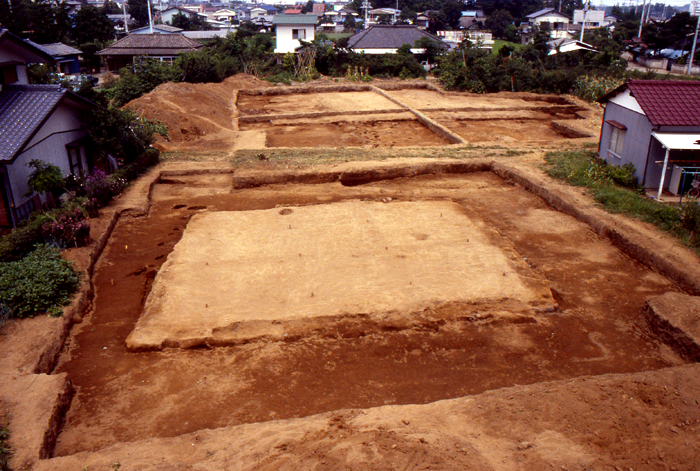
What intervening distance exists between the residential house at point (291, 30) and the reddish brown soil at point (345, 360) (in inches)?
1537

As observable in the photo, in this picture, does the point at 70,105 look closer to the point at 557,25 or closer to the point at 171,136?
the point at 171,136

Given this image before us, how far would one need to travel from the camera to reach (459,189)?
1518 cm

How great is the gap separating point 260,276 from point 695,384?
6632 millimetres

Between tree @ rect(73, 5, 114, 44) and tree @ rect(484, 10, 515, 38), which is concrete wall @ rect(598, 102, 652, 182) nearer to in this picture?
tree @ rect(73, 5, 114, 44)

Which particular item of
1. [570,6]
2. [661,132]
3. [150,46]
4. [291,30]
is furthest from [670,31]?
[570,6]

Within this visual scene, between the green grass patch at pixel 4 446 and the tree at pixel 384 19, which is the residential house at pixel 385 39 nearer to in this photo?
the tree at pixel 384 19

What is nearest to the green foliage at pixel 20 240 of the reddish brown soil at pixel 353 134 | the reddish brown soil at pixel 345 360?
the reddish brown soil at pixel 345 360

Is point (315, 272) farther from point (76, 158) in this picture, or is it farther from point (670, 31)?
point (670, 31)

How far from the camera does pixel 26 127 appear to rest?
11.2 m

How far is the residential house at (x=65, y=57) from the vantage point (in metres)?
35.6

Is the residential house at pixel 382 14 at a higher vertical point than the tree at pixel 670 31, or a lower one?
higher

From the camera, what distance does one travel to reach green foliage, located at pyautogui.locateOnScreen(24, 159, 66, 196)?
11109 mm

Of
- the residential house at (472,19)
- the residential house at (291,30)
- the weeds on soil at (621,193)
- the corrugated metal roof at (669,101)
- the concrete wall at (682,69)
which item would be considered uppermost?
the residential house at (472,19)

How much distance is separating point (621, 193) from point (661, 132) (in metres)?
1.86
